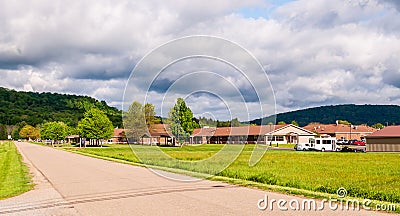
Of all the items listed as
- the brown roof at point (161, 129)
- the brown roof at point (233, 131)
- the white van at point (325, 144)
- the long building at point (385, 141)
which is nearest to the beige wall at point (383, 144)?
the long building at point (385, 141)

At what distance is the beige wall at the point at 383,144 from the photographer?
57.8 meters

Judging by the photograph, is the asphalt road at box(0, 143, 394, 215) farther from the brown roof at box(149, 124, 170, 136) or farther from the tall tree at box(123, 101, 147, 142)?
the brown roof at box(149, 124, 170, 136)

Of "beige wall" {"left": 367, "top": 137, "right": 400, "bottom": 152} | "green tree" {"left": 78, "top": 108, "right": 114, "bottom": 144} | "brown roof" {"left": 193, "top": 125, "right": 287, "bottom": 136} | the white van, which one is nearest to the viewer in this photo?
"brown roof" {"left": 193, "top": 125, "right": 287, "bottom": 136}

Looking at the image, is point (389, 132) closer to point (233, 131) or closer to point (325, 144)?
point (325, 144)

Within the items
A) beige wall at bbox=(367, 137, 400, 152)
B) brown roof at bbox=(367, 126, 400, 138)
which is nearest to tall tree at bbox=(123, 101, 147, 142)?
beige wall at bbox=(367, 137, 400, 152)

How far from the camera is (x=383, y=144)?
2322 inches

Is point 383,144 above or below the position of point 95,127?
below

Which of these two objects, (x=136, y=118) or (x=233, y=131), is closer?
(x=233, y=131)

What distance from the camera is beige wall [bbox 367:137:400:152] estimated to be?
57.8 metres

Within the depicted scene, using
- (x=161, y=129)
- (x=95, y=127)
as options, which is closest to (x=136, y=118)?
(x=161, y=129)

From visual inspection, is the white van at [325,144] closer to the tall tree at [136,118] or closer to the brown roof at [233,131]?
the brown roof at [233,131]

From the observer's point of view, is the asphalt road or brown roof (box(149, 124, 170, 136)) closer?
the asphalt road

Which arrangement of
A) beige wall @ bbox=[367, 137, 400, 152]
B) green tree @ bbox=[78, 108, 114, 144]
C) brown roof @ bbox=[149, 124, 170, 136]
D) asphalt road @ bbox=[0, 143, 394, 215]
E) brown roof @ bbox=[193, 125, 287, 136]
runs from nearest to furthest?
asphalt road @ bbox=[0, 143, 394, 215]
brown roof @ bbox=[193, 125, 287, 136]
brown roof @ bbox=[149, 124, 170, 136]
beige wall @ bbox=[367, 137, 400, 152]
green tree @ bbox=[78, 108, 114, 144]

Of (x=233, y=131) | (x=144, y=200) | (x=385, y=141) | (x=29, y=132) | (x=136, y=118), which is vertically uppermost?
(x=136, y=118)
